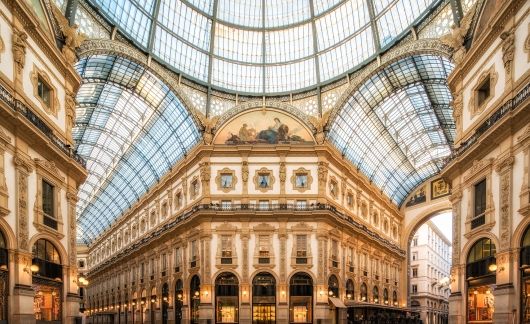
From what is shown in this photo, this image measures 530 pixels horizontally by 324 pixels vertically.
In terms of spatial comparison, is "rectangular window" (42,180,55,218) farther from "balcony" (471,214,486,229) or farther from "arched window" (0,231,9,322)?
"balcony" (471,214,486,229)

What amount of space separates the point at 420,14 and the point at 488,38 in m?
18.6

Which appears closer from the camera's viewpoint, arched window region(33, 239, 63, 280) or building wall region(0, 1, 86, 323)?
building wall region(0, 1, 86, 323)

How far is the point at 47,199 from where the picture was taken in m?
34.2

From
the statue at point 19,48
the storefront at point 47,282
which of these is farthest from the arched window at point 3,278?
the statue at point 19,48

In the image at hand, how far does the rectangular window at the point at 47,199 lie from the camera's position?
33594mm

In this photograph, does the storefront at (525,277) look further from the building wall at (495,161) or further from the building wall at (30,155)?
the building wall at (30,155)

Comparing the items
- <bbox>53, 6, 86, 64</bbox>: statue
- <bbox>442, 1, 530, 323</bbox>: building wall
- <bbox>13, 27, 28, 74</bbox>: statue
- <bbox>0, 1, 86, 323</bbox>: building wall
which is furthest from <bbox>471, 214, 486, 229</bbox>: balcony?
<bbox>53, 6, 86, 64</bbox>: statue

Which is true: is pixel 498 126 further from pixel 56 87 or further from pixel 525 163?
A: pixel 56 87

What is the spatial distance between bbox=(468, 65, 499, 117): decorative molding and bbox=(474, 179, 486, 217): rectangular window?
4507 mm

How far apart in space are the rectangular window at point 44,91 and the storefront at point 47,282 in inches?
342

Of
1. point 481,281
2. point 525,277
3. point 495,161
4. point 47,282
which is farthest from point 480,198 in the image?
point 47,282

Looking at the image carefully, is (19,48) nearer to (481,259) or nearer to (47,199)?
(47,199)

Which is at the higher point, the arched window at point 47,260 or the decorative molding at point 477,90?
the decorative molding at point 477,90

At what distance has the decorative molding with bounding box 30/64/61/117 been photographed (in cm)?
3225
